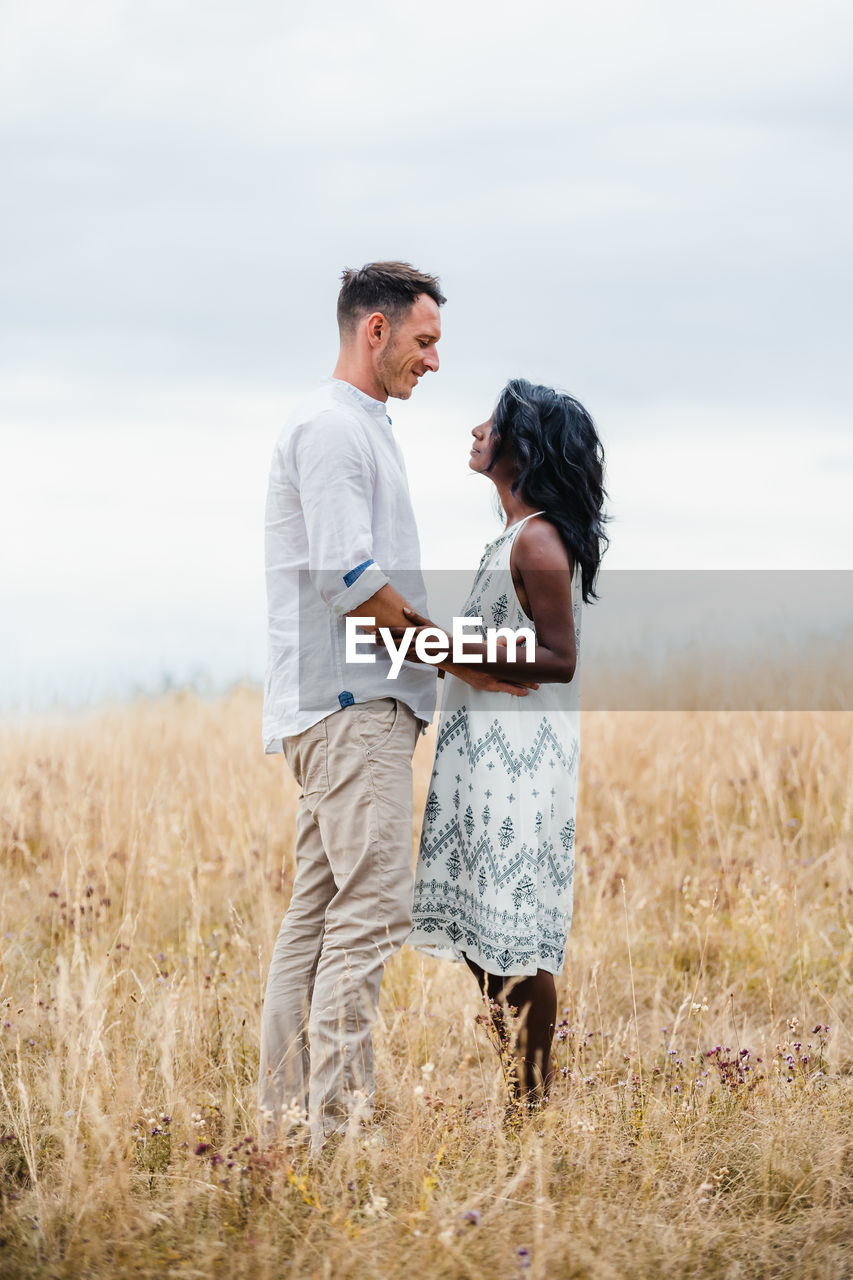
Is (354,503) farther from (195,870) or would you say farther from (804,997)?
(195,870)

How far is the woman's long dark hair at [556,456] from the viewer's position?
3291 millimetres

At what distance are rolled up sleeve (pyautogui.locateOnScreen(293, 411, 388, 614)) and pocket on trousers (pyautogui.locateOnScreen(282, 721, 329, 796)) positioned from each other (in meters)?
0.34

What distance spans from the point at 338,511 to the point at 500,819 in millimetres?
971

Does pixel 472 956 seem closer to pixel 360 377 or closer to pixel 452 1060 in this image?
pixel 452 1060

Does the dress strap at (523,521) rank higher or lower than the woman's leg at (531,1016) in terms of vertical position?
higher

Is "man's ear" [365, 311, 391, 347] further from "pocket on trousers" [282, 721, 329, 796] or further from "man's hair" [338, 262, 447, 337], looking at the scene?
"pocket on trousers" [282, 721, 329, 796]

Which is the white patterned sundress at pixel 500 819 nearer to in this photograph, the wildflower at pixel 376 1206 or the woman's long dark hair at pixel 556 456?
the woman's long dark hair at pixel 556 456

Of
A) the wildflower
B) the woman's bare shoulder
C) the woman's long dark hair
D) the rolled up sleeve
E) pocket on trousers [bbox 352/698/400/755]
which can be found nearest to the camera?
the wildflower

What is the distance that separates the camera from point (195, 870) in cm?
578

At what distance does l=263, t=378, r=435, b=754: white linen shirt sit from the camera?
9.73 feet

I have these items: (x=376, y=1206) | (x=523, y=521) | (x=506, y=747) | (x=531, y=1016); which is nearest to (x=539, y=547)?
(x=523, y=521)

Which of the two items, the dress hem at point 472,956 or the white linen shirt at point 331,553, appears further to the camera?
the dress hem at point 472,956

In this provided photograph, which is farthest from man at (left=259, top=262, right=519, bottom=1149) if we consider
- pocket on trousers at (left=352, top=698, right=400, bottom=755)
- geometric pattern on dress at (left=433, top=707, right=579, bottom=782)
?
geometric pattern on dress at (left=433, top=707, right=579, bottom=782)

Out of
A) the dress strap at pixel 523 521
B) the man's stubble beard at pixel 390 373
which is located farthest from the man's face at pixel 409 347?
the dress strap at pixel 523 521
